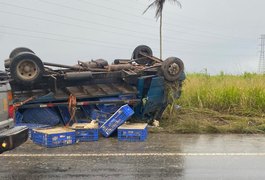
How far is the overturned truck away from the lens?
32.0ft

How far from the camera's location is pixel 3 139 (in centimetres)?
504

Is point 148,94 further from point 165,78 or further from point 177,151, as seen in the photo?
point 177,151

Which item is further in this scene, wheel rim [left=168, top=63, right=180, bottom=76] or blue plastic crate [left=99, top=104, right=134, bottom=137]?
wheel rim [left=168, top=63, right=180, bottom=76]

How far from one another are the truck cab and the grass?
530cm

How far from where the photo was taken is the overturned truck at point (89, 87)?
9.75 meters

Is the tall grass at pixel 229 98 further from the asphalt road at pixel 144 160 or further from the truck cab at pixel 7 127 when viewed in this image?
the truck cab at pixel 7 127

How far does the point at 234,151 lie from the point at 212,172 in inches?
69.8

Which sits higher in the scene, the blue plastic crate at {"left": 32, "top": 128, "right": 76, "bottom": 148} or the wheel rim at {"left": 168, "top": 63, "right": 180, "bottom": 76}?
the wheel rim at {"left": 168, "top": 63, "right": 180, "bottom": 76}

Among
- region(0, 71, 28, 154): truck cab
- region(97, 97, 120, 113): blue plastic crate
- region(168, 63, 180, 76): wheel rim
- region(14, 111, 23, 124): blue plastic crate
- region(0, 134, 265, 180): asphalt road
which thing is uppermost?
region(168, 63, 180, 76): wheel rim

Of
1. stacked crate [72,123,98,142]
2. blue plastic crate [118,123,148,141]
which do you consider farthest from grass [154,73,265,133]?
stacked crate [72,123,98,142]

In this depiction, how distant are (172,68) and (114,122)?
225 centimetres

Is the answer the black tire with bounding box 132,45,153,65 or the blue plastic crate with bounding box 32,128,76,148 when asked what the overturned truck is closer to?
the black tire with bounding box 132,45,153,65

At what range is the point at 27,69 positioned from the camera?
9547 mm

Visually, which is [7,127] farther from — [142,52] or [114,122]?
[142,52]
